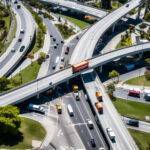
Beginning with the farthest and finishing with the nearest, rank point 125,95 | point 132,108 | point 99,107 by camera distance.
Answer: point 125,95
point 132,108
point 99,107

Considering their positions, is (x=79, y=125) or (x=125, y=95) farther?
(x=125, y=95)

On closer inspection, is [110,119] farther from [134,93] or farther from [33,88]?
[33,88]

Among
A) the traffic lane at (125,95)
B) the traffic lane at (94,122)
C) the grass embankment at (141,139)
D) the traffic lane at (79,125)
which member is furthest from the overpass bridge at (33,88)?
the grass embankment at (141,139)

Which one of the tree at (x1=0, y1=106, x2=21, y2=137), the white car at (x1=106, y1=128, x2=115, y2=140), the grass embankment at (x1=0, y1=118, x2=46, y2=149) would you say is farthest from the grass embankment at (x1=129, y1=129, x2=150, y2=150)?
the tree at (x1=0, y1=106, x2=21, y2=137)

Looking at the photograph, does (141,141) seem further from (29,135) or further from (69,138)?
(29,135)

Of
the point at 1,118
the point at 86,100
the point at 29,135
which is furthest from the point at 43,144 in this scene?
the point at 86,100

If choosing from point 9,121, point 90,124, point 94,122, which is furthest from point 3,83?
point 94,122

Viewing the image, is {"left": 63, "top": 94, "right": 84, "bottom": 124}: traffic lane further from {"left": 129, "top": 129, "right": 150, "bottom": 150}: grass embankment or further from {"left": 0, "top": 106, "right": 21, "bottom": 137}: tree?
{"left": 0, "top": 106, "right": 21, "bottom": 137}: tree
